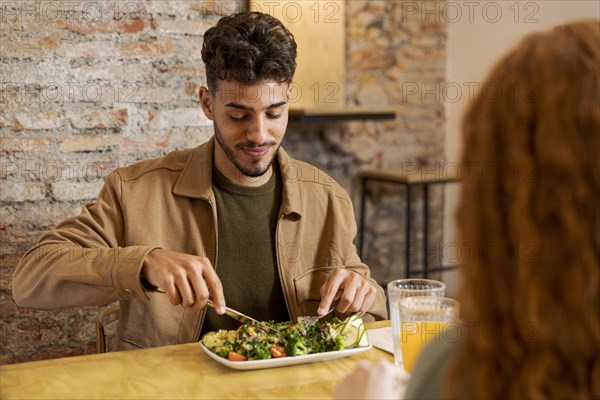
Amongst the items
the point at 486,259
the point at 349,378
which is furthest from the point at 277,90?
the point at 486,259

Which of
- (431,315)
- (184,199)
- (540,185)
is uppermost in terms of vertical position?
(540,185)

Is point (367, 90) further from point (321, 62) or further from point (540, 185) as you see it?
point (540, 185)

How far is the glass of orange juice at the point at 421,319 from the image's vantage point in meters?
1.43

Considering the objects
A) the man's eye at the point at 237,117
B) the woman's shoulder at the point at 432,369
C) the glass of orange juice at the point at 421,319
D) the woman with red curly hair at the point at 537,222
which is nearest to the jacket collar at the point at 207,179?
the man's eye at the point at 237,117

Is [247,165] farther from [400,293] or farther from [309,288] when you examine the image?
[400,293]

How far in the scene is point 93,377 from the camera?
1.40 meters

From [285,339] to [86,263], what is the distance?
491 mm

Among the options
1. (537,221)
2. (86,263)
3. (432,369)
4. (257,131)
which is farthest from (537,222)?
(257,131)

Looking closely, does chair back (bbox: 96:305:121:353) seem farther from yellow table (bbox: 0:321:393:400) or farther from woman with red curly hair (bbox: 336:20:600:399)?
woman with red curly hair (bbox: 336:20:600:399)

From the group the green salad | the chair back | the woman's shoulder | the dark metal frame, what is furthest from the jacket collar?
the dark metal frame

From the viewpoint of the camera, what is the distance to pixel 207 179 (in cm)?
197

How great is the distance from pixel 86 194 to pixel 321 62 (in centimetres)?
188

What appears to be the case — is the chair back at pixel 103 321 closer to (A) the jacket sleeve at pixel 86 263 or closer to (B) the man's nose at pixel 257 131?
(A) the jacket sleeve at pixel 86 263

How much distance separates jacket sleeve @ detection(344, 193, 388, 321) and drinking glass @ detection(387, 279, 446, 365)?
32cm
